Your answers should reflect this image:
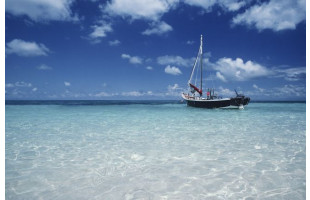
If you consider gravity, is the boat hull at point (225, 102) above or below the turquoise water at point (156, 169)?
above

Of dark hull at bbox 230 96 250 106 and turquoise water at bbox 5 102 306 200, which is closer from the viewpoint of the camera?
turquoise water at bbox 5 102 306 200

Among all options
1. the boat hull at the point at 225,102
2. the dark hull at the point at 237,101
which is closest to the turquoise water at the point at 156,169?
the boat hull at the point at 225,102

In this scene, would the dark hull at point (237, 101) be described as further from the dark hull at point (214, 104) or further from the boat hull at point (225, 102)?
the dark hull at point (214, 104)

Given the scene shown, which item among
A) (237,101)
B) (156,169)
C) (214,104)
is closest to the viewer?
(156,169)

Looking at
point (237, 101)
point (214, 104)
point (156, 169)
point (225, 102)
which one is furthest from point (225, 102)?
point (156, 169)

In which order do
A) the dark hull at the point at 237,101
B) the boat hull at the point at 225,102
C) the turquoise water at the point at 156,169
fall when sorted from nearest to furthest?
the turquoise water at the point at 156,169
the boat hull at the point at 225,102
the dark hull at the point at 237,101

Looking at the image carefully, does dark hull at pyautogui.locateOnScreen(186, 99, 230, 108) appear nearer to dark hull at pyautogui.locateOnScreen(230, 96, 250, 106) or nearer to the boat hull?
the boat hull

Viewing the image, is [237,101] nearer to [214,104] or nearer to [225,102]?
[225,102]

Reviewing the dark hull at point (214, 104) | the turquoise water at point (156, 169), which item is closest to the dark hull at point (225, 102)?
the dark hull at point (214, 104)

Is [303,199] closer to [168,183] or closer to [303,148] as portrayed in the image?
[168,183]

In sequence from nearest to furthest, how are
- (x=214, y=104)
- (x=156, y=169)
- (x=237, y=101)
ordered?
1. (x=156, y=169)
2. (x=214, y=104)
3. (x=237, y=101)

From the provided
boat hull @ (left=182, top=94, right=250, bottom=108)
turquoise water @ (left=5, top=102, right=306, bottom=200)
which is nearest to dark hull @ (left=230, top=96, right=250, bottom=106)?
boat hull @ (left=182, top=94, right=250, bottom=108)

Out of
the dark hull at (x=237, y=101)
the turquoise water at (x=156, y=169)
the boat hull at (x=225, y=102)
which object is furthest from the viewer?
the dark hull at (x=237, y=101)

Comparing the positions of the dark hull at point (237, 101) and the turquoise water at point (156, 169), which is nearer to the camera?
the turquoise water at point (156, 169)
